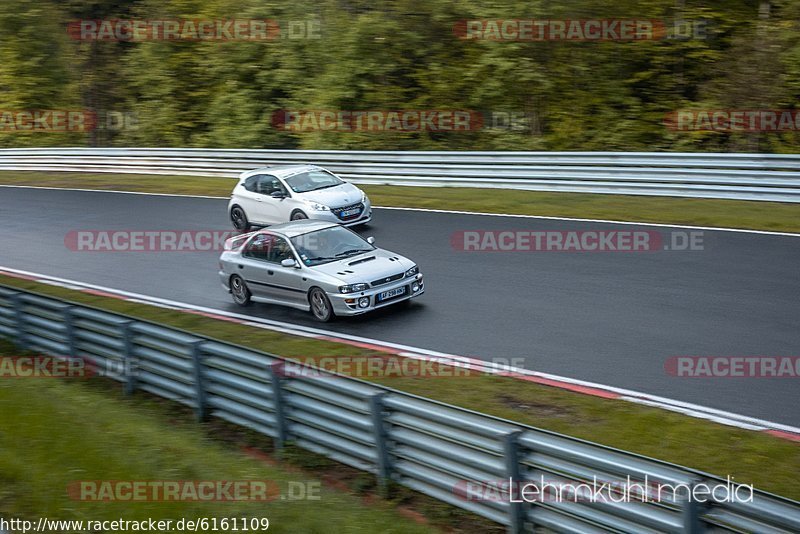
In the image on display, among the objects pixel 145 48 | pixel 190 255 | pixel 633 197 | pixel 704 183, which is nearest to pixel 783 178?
pixel 704 183

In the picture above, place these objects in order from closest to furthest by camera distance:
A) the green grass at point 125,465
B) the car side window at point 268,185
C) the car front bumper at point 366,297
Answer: the green grass at point 125,465
the car front bumper at point 366,297
the car side window at point 268,185

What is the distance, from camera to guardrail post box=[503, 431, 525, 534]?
6.89m

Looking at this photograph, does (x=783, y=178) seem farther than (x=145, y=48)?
No

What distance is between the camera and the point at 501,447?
7.06 meters

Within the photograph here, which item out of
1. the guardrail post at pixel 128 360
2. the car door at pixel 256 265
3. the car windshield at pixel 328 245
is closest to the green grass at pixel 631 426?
the guardrail post at pixel 128 360

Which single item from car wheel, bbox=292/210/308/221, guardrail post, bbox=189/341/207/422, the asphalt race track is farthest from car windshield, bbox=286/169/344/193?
guardrail post, bbox=189/341/207/422

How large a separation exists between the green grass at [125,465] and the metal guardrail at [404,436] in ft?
1.30

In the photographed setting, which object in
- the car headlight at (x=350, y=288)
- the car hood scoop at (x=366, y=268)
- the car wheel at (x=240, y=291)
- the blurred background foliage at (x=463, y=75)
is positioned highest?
the blurred background foliage at (x=463, y=75)

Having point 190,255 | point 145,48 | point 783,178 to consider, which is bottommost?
point 190,255

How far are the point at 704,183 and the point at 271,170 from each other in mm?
9593

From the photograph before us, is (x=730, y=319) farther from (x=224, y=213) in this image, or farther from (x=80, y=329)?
(x=224, y=213)

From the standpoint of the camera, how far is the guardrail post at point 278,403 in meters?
9.14

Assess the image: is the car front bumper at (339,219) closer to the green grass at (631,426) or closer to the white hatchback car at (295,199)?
the white hatchback car at (295,199)

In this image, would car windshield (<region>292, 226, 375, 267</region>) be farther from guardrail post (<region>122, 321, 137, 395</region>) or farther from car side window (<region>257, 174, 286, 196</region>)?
car side window (<region>257, 174, 286, 196</region>)
